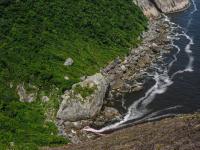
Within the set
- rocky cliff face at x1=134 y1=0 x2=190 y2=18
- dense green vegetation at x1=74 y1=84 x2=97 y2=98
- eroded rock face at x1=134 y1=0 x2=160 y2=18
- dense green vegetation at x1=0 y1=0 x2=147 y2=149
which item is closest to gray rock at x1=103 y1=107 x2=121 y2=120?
dense green vegetation at x1=74 y1=84 x2=97 y2=98

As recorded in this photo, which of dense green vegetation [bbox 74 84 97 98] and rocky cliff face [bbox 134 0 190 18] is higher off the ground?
rocky cliff face [bbox 134 0 190 18]

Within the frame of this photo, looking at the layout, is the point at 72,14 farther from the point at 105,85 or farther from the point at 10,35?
the point at 105,85

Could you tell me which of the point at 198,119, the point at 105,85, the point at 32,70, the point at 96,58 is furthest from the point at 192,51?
the point at 198,119

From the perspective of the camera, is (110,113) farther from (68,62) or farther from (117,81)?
(68,62)

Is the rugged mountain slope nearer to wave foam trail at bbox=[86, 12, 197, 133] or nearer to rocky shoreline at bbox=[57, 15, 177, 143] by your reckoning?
rocky shoreline at bbox=[57, 15, 177, 143]

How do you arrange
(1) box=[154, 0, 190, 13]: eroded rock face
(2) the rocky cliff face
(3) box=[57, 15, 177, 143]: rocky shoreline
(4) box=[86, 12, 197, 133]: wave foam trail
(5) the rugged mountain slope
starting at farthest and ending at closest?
(1) box=[154, 0, 190, 13]: eroded rock face
(2) the rocky cliff face
(4) box=[86, 12, 197, 133]: wave foam trail
(3) box=[57, 15, 177, 143]: rocky shoreline
(5) the rugged mountain slope

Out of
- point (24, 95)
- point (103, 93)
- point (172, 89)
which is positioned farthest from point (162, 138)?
point (172, 89)

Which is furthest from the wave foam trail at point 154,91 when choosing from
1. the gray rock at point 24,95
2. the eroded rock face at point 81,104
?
the gray rock at point 24,95
